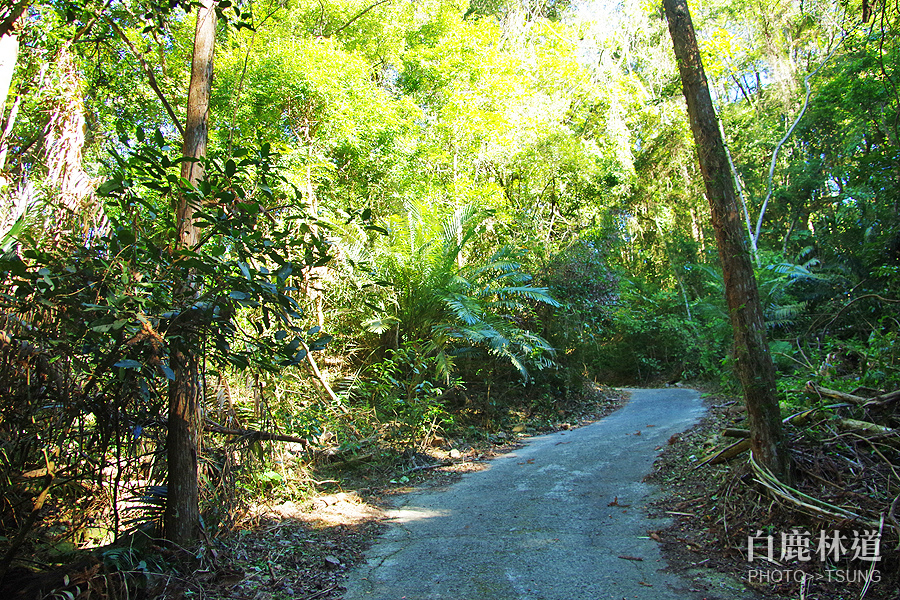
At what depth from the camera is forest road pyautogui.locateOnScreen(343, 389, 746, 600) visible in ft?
Answer: 11.3

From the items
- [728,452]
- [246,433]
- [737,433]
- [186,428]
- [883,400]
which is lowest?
[728,452]

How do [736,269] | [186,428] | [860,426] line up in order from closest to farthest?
[186,428]
[860,426]
[736,269]

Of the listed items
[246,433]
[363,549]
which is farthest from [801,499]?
[246,433]

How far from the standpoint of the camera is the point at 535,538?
4324 millimetres

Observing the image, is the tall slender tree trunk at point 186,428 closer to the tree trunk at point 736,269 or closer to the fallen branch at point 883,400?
the tree trunk at point 736,269

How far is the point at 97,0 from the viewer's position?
4273 mm

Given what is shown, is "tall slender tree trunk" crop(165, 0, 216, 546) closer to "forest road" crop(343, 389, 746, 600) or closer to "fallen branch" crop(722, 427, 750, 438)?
"forest road" crop(343, 389, 746, 600)

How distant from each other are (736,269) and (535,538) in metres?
2.80

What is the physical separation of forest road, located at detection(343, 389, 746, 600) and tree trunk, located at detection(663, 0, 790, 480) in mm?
1107

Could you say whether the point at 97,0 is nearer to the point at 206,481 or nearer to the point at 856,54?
the point at 206,481

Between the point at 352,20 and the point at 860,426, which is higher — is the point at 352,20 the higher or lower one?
the higher one

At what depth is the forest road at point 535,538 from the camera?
11.3 ft

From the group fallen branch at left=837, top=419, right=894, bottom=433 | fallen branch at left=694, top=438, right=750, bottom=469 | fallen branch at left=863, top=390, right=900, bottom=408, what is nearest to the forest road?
fallen branch at left=694, top=438, right=750, bottom=469

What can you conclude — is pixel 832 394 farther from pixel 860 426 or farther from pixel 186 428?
pixel 186 428
